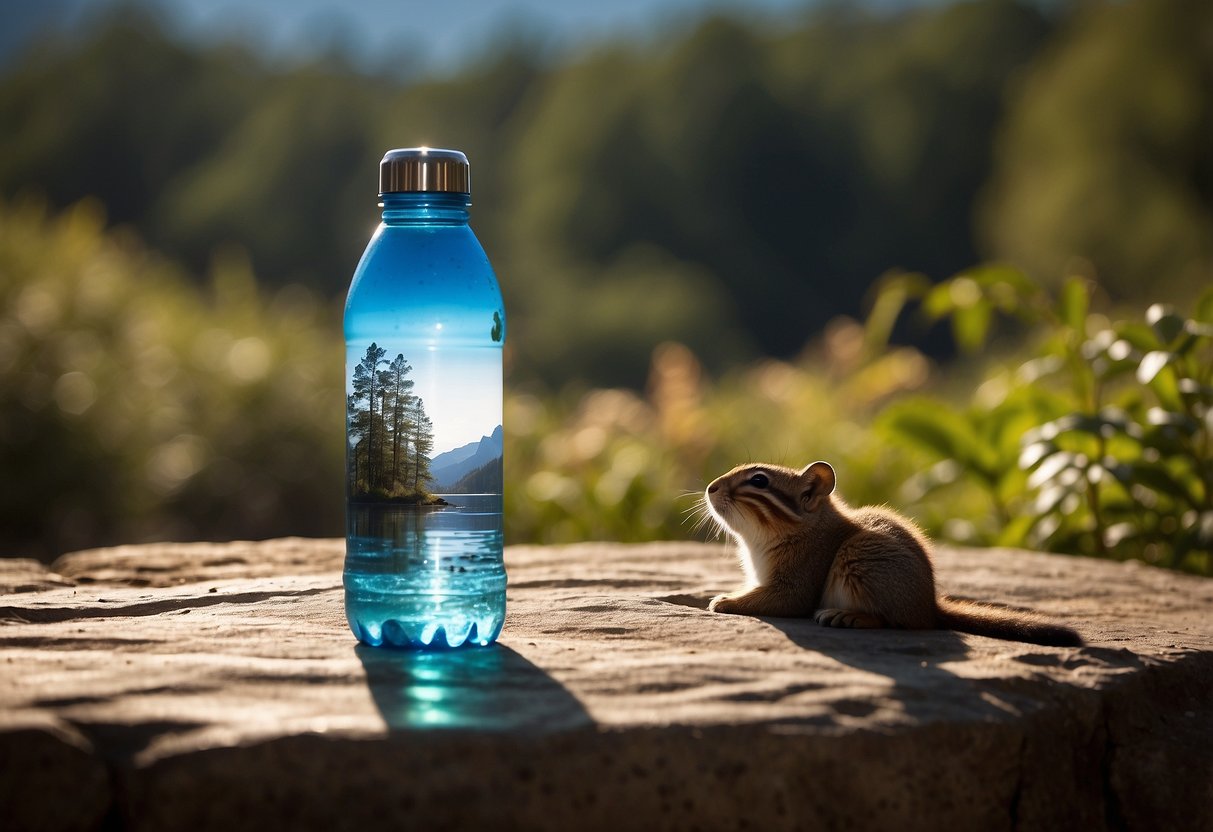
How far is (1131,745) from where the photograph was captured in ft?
9.80

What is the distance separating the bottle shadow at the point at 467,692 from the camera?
2.48 m

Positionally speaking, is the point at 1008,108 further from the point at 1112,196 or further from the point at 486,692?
the point at 486,692

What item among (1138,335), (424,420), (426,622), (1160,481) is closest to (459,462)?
(424,420)

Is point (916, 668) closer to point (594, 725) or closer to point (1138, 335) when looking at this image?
point (594, 725)

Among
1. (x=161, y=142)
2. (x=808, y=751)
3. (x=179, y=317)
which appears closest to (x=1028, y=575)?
(x=808, y=751)

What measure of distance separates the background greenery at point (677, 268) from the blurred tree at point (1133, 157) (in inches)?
2.4

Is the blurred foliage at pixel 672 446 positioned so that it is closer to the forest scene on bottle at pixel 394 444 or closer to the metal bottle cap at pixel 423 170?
the forest scene on bottle at pixel 394 444

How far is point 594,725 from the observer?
246cm

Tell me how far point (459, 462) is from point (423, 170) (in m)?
0.76

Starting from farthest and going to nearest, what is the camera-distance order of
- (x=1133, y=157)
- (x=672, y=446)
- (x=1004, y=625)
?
1. (x=1133, y=157)
2. (x=672, y=446)
3. (x=1004, y=625)

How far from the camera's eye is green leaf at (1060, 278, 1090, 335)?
5.83m

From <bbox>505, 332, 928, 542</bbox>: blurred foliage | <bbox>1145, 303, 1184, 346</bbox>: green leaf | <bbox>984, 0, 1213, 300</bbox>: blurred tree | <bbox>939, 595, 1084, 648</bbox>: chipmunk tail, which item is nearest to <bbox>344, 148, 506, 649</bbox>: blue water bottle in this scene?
<bbox>939, 595, 1084, 648</bbox>: chipmunk tail

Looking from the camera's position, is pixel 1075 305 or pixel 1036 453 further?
pixel 1075 305

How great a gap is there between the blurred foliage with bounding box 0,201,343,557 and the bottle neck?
250 inches
